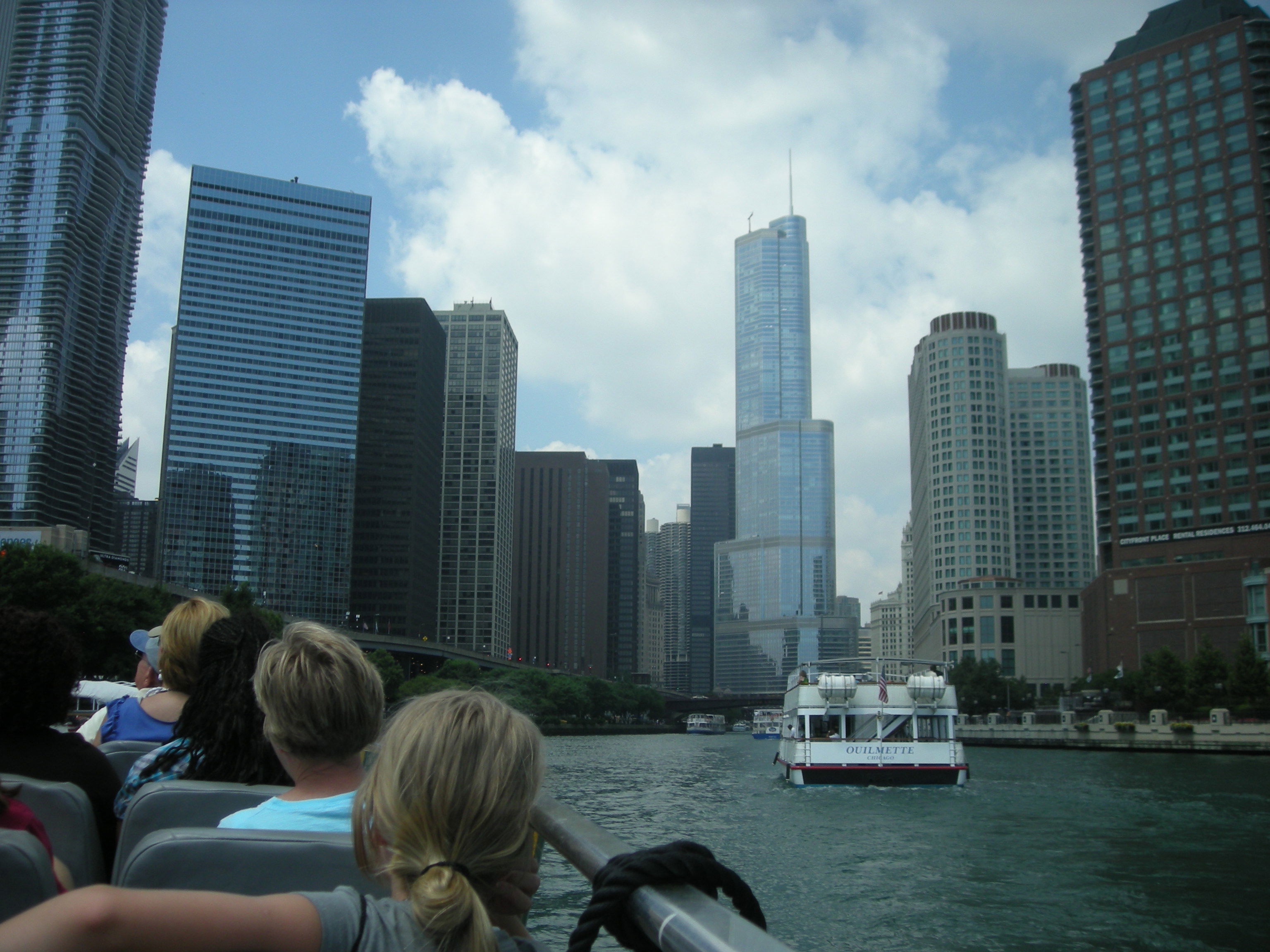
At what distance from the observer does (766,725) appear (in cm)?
13900

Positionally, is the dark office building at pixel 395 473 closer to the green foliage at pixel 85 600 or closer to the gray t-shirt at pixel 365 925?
the green foliage at pixel 85 600

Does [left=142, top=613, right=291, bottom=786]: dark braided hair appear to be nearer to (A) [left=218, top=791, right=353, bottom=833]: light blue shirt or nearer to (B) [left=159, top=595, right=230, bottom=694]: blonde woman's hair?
(B) [left=159, top=595, right=230, bottom=694]: blonde woman's hair

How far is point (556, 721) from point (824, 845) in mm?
99183

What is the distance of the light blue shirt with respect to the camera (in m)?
3.20

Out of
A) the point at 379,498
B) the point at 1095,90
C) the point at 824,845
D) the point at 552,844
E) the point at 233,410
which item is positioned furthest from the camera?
the point at 379,498

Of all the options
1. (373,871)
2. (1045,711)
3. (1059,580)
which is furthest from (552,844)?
(1059,580)

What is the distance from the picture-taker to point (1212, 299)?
103 m

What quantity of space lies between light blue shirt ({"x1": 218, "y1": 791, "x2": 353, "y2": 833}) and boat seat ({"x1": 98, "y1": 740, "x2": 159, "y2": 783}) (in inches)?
101

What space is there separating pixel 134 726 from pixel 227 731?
1781 millimetres

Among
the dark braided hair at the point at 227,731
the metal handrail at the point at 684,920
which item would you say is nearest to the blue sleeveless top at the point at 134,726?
the dark braided hair at the point at 227,731

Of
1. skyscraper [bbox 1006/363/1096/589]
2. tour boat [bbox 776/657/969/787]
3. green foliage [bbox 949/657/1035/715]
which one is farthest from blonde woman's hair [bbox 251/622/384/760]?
skyscraper [bbox 1006/363/1096/589]

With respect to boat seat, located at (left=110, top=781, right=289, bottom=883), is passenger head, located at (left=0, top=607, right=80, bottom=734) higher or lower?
higher

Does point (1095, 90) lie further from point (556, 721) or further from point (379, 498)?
point (379, 498)

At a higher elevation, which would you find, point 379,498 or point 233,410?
point 233,410
